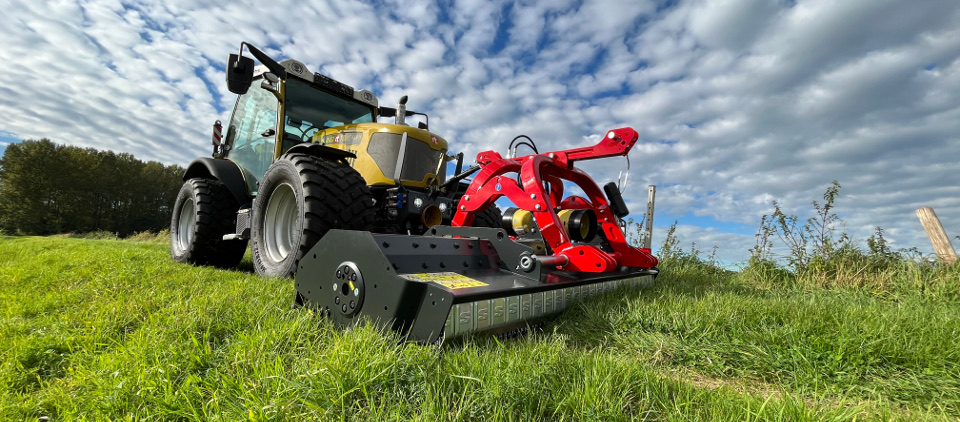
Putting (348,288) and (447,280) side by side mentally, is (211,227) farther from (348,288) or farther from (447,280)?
(447,280)

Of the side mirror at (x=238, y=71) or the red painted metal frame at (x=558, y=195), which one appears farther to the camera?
the side mirror at (x=238, y=71)

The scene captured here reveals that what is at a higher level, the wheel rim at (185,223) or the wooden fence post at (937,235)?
the wooden fence post at (937,235)

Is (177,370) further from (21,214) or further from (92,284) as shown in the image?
(21,214)

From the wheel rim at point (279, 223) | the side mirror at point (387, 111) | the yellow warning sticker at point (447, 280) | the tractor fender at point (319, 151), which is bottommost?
the yellow warning sticker at point (447, 280)

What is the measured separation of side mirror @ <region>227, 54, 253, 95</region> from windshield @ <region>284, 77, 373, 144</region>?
889 millimetres

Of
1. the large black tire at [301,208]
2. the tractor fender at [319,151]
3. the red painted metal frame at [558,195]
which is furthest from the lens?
the tractor fender at [319,151]

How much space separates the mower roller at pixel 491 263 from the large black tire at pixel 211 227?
9.67ft

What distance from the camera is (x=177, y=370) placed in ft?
5.03

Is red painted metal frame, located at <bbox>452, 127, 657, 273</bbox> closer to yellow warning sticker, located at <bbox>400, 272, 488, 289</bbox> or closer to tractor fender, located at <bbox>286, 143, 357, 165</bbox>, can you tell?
yellow warning sticker, located at <bbox>400, 272, 488, 289</bbox>

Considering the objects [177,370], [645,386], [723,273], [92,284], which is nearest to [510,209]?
[645,386]

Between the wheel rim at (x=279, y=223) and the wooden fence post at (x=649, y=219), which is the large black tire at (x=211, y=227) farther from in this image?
the wooden fence post at (x=649, y=219)

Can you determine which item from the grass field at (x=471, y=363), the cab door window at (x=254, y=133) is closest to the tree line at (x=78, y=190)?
the cab door window at (x=254, y=133)

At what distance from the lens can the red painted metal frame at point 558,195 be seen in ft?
8.78

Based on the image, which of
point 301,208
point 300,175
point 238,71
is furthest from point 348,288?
point 238,71
